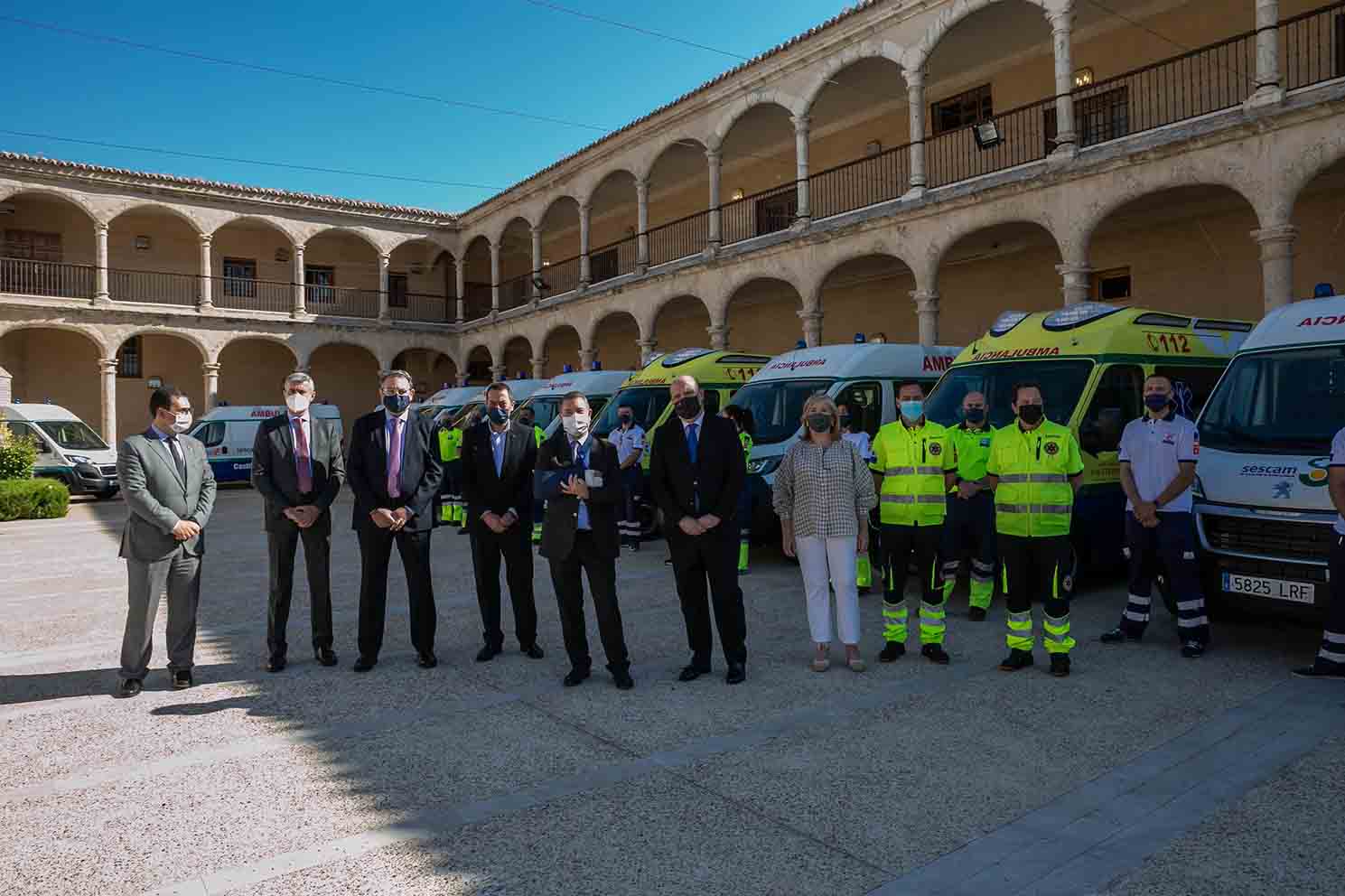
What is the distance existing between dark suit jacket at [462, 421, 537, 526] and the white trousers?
5.77 ft

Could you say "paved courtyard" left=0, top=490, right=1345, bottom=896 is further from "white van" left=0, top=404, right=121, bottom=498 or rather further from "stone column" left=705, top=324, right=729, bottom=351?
"white van" left=0, top=404, right=121, bottom=498

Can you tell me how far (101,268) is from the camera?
2589 cm

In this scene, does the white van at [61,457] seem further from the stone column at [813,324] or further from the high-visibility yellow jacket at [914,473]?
the high-visibility yellow jacket at [914,473]

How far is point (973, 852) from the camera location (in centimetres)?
316

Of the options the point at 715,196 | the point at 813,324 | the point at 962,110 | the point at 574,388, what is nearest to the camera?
the point at 574,388

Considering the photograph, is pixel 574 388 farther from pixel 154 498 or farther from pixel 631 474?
pixel 154 498

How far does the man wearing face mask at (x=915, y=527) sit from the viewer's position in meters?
5.57

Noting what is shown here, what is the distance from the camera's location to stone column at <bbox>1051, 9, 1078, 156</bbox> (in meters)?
13.7

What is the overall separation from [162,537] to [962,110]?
16.6 metres

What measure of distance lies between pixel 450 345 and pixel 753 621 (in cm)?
2689

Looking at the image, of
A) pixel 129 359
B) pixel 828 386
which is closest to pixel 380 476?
pixel 828 386

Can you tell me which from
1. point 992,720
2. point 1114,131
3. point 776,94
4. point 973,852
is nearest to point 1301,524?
point 992,720

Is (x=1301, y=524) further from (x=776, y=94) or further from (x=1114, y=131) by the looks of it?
(x=776, y=94)

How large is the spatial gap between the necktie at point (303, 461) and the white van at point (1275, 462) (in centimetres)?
566
